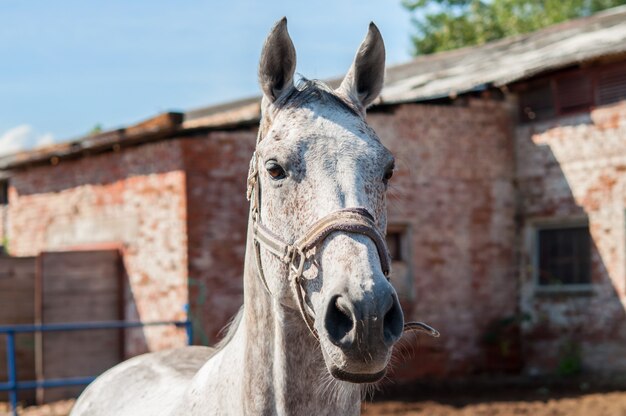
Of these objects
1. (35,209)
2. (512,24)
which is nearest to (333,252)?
(35,209)

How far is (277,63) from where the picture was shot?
269 centimetres

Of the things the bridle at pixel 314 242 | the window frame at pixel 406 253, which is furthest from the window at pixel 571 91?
the bridle at pixel 314 242

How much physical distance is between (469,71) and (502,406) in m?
6.98

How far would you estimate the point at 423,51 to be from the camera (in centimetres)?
3020

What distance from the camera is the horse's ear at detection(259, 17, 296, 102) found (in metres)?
2.64

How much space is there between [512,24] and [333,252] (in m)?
28.1

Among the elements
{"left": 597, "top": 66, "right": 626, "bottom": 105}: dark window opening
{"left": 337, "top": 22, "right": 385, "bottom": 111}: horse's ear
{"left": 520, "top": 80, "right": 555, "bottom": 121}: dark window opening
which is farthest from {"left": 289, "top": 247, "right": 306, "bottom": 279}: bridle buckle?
{"left": 520, "top": 80, "right": 555, "bottom": 121}: dark window opening

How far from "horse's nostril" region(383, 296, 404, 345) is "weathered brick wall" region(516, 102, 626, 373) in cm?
1007

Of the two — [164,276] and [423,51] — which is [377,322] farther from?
[423,51]

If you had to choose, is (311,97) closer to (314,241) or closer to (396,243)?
(314,241)

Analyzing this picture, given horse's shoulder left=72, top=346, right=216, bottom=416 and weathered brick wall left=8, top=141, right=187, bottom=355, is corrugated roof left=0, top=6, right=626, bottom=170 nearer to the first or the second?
weathered brick wall left=8, top=141, right=187, bottom=355

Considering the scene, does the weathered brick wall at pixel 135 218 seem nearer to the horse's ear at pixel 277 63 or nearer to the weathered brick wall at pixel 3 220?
the weathered brick wall at pixel 3 220

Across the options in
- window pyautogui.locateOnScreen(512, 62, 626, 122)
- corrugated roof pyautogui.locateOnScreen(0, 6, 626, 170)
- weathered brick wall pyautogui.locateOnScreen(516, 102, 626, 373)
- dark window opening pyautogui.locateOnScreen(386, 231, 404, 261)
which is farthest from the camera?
dark window opening pyautogui.locateOnScreen(386, 231, 404, 261)

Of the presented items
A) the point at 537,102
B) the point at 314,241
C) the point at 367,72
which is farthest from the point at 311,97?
the point at 537,102
